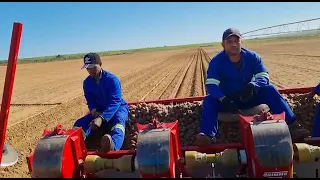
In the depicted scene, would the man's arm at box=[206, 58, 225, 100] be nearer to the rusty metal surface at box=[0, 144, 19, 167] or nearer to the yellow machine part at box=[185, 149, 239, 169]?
the yellow machine part at box=[185, 149, 239, 169]

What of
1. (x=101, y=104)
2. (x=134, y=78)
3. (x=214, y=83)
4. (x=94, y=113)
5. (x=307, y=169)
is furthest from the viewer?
(x=134, y=78)

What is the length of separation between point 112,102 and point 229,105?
1544 mm

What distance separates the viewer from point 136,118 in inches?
224

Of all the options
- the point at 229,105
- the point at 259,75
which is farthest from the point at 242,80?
the point at 229,105

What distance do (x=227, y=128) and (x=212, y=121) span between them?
87 centimetres

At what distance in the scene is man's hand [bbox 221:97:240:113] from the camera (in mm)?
4297

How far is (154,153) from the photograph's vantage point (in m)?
3.22

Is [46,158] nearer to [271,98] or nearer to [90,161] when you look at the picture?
[90,161]

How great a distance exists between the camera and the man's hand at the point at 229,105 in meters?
4.30

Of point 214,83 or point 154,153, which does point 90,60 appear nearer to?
point 214,83

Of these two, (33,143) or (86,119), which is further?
(33,143)

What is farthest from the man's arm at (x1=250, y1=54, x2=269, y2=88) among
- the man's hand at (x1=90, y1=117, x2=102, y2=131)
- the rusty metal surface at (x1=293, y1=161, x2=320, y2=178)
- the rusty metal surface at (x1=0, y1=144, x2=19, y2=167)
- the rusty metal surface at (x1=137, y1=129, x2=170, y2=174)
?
the rusty metal surface at (x1=0, y1=144, x2=19, y2=167)

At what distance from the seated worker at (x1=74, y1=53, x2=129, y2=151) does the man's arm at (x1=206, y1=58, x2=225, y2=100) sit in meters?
1.22

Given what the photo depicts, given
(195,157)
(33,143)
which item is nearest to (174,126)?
(195,157)
